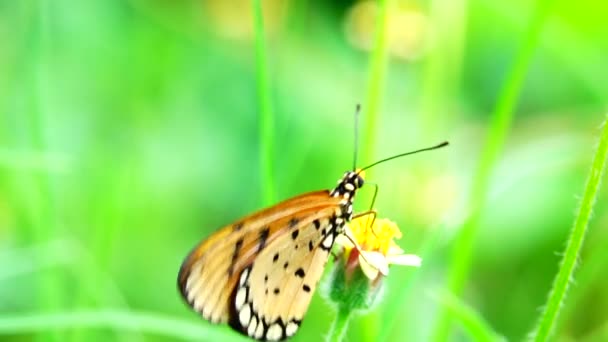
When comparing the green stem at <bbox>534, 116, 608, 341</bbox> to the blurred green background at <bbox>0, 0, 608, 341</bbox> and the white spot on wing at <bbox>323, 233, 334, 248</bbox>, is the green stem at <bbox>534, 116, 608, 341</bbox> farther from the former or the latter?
the blurred green background at <bbox>0, 0, 608, 341</bbox>

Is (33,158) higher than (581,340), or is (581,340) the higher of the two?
(33,158)

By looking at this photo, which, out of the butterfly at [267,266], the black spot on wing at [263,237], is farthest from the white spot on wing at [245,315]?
the black spot on wing at [263,237]

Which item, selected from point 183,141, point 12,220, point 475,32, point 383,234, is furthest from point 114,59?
point 383,234

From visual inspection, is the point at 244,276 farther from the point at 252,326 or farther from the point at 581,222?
the point at 581,222

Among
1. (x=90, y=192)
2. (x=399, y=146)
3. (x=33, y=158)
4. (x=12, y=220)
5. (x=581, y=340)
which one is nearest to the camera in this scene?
(x=33, y=158)

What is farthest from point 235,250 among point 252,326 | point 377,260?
point 377,260

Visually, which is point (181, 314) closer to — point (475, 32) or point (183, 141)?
point (183, 141)

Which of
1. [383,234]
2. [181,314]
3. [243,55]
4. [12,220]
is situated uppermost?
[383,234]

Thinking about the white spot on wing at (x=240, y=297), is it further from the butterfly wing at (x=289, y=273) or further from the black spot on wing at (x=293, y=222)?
the black spot on wing at (x=293, y=222)
